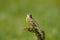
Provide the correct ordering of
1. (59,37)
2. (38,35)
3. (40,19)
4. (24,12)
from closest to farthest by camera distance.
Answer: (38,35), (59,37), (40,19), (24,12)

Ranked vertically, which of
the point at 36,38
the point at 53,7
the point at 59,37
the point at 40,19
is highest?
the point at 53,7

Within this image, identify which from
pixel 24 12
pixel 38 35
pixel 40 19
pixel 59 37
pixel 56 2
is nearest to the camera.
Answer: pixel 38 35

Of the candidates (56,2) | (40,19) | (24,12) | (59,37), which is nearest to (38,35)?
(59,37)

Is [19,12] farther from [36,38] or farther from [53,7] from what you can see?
[36,38]

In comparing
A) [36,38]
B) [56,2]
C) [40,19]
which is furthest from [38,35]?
[56,2]

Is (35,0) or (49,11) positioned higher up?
(35,0)

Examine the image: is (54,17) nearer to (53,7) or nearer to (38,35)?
(53,7)

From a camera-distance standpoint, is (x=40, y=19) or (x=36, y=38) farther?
(x=40, y=19)
